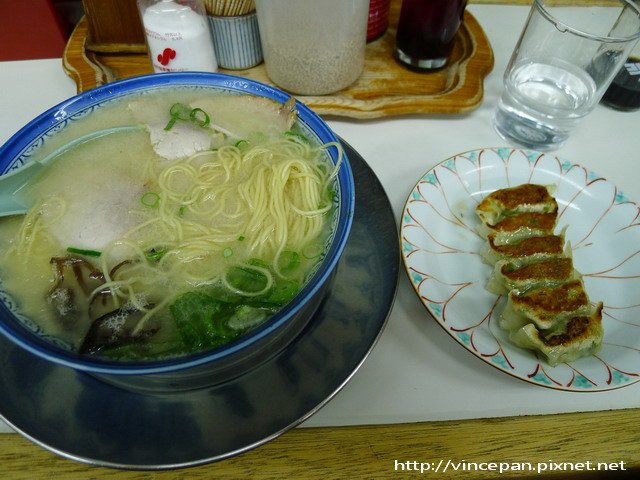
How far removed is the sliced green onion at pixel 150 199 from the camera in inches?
39.7

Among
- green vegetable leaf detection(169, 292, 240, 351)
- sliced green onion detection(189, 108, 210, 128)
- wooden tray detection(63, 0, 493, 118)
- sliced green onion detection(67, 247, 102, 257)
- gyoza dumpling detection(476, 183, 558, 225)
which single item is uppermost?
sliced green onion detection(189, 108, 210, 128)

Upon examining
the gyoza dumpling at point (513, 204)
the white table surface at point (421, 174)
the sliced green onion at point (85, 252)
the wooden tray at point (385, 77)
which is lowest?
the white table surface at point (421, 174)

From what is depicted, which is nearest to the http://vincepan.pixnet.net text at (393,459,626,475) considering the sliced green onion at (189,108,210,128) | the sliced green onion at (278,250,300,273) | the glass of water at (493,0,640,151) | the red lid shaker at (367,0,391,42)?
the sliced green onion at (278,250,300,273)

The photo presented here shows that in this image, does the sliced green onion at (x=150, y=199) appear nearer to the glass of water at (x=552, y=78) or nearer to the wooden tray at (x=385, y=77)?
the wooden tray at (x=385, y=77)

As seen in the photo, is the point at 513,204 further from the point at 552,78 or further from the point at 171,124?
A: the point at 171,124

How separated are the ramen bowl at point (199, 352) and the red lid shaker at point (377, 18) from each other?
2.86 ft

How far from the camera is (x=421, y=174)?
4.79 feet

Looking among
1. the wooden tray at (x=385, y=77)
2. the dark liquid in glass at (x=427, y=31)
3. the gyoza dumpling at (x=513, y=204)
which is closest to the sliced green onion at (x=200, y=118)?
the wooden tray at (x=385, y=77)

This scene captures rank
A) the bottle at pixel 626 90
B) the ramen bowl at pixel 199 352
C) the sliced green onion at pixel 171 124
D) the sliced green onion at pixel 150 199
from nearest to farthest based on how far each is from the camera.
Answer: the ramen bowl at pixel 199 352
the sliced green onion at pixel 150 199
the sliced green onion at pixel 171 124
the bottle at pixel 626 90

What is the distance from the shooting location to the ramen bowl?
71 cm

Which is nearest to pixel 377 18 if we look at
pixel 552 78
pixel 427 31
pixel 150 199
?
pixel 427 31

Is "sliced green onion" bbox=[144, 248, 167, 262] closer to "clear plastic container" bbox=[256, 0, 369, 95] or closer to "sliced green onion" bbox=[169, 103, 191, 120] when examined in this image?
"sliced green onion" bbox=[169, 103, 191, 120]

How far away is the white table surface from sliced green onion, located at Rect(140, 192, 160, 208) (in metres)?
0.58

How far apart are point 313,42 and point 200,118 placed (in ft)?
1.82
